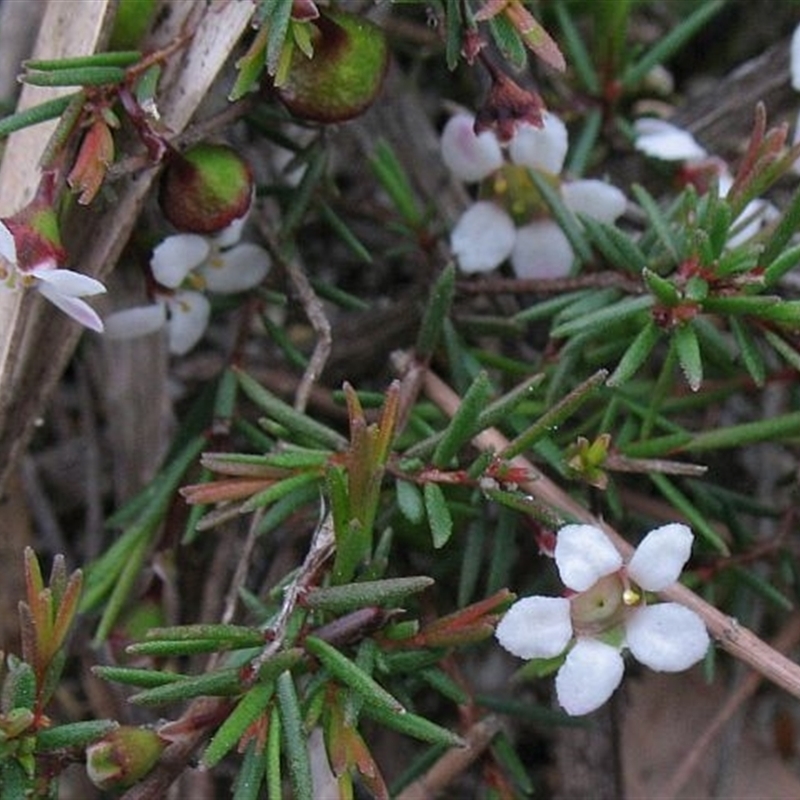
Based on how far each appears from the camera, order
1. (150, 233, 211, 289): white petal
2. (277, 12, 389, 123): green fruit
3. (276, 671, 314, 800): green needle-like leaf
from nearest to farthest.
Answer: (276, 671, 314, 800): green needle-like leaf
(277, 12, 389, 123): green fruit
(150, 233, 211, 289): white petal

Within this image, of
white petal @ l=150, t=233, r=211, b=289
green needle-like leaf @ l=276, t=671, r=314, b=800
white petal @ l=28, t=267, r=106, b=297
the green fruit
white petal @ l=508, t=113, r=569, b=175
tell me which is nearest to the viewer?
green needle-like leaf @ l=276, t=671, r=314, b=800

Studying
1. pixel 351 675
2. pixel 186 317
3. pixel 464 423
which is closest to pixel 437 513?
pixel 464 423

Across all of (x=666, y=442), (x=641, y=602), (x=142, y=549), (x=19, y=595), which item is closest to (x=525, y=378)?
(x=666, y=442)

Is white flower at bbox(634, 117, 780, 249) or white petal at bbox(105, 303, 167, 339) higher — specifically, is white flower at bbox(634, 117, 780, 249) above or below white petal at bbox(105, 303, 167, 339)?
above

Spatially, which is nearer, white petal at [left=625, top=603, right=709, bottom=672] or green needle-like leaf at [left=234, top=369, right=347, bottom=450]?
white petal at [left=625, top=603, right=709, bottom=672]

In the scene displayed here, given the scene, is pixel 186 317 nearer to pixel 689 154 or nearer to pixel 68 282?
pixel 68 282

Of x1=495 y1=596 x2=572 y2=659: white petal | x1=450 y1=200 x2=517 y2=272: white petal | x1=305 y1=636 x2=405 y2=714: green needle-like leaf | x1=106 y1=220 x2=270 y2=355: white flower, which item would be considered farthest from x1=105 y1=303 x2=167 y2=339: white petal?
x1=495 y1=596 x2=572 y2=659: white petal

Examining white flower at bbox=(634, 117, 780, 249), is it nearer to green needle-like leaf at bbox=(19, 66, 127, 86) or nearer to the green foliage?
the green foliage
